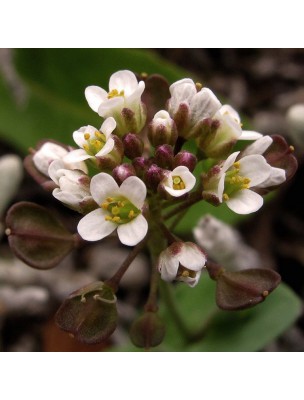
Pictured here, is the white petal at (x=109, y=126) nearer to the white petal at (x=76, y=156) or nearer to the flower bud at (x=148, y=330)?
the white petal at (x=76, y=156)

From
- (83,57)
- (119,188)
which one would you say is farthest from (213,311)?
(83,57)

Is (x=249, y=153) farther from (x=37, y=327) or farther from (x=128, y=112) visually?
(x=37, y=327)

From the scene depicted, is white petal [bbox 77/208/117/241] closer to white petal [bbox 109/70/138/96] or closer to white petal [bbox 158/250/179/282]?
white petal [bbox 158/250/179/282]

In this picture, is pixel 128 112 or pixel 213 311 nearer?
pixel 128 112

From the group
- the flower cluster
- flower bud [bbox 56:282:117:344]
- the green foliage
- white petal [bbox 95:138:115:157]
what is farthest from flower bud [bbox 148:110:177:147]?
the green foliage

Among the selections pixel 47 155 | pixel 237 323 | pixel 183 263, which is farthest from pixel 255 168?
pixel 237 323
